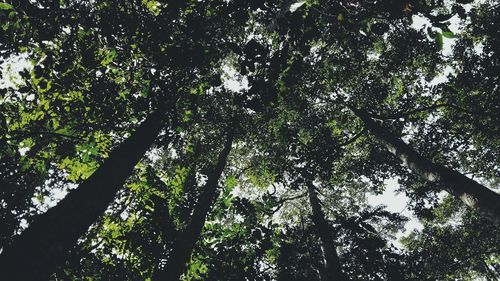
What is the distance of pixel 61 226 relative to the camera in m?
2.92

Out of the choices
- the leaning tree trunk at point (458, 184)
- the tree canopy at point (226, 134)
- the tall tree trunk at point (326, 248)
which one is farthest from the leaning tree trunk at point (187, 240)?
the leaning tree trunk at point (458, 184)

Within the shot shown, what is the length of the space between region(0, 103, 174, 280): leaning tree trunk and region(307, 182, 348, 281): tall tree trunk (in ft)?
10.5

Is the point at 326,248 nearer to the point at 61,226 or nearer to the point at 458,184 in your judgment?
the point at 458,184

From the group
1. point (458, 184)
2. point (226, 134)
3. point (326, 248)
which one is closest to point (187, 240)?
point (326, 248)

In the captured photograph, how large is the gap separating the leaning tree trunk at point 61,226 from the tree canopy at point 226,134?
0.02m

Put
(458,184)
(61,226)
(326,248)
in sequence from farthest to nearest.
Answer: (326,248) < (458,184) < (61,226)

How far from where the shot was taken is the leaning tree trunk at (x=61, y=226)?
2455 millimetres

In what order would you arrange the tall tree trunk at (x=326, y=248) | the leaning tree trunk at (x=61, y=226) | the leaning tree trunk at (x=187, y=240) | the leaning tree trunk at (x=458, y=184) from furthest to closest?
the leaning tree trunk at (x=458, y=184)
the leaning tree trunk at (x=187, y=240)
the tall tree trunk at (x=326, y=248)
the leaning tree trunk at (x=61, y=226)

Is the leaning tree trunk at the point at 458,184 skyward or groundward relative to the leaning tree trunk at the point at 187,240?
skyward

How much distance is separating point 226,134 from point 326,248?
7.27m

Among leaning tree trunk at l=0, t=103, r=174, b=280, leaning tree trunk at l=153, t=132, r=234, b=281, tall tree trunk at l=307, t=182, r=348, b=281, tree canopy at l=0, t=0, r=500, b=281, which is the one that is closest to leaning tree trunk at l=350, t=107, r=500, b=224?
tree canopy at l=0, t=0, r=500, b=281

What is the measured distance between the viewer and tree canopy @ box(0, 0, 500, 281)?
341 centimetres

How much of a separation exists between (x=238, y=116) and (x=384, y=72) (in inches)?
260

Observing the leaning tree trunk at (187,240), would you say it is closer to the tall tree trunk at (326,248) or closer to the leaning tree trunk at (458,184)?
the tall tree trunk at (326,248)
